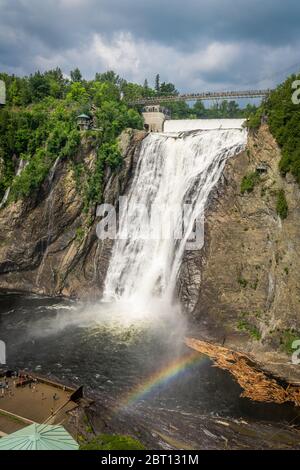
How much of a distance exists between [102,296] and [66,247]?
259 inches

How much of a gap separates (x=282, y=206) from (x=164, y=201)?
→ 1301 centimetres

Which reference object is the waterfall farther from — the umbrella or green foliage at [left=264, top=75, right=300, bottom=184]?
the umbrella

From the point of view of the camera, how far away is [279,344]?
85.0 ft

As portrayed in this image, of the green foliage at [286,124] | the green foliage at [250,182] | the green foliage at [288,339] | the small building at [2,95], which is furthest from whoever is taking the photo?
the small building at [2,95]

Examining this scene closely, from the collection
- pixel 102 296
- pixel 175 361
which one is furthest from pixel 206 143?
pixel 175 361

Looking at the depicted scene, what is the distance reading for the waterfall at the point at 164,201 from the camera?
3359 cm

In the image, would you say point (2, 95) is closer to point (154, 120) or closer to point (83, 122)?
point (83, 122)

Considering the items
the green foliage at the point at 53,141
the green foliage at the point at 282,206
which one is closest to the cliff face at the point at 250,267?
the green foliage at the point at 282,206

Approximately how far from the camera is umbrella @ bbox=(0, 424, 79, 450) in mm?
14054

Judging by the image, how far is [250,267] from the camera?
29516 millimetres

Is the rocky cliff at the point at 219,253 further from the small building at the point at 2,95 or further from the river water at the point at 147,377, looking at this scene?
the small building at the point at 2,95

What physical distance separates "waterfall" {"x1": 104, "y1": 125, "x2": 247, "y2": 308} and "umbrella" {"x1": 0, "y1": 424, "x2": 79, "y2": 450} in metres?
19.0

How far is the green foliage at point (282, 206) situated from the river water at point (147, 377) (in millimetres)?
10754

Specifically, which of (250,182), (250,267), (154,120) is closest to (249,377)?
(250,267)
